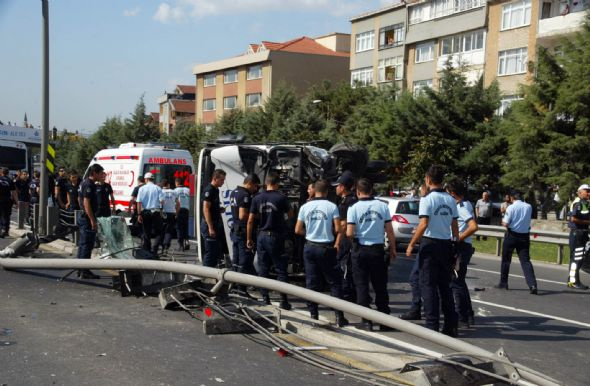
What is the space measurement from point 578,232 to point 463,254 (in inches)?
186

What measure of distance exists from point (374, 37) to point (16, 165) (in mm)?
34135

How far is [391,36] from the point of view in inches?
2048

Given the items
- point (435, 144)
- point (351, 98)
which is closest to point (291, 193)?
point (435, 144)

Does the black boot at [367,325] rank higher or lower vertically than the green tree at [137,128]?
lower

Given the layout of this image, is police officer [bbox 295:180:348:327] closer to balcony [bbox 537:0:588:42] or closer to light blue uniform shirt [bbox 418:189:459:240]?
light blue uniform shirt [bbox 418:189:459:240]

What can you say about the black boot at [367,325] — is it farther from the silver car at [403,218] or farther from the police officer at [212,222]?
the silver car at [403,218]

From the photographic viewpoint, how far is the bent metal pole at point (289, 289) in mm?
5402

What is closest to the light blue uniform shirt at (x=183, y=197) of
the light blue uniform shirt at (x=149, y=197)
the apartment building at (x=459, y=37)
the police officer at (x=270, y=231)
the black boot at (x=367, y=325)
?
the light blue uniform shirt at (x=149, y=197)

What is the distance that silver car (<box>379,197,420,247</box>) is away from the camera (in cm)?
1742

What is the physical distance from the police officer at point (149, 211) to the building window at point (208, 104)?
64424 millimetres

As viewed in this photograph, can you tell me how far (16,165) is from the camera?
2664 centimetres

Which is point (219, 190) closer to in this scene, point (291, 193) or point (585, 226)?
point (291, 193)

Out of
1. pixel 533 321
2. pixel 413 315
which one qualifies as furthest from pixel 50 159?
pixel 533 321

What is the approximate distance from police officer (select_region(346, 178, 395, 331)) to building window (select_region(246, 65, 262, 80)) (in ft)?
202
